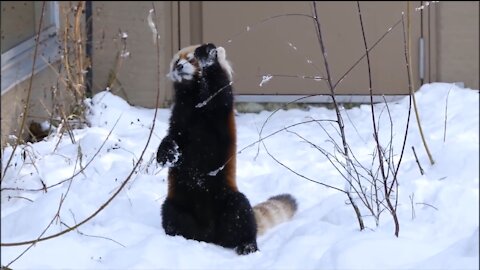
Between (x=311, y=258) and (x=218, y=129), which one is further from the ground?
(x=218, y=129)

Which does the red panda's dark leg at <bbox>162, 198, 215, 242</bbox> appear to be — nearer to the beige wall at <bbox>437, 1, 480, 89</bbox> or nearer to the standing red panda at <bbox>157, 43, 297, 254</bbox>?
the standing red panda at <bbox>157, 43, 297, 254</bbox>

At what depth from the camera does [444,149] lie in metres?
4.69

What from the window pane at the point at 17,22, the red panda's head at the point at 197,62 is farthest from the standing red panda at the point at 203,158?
the window pane at the point at 17,22

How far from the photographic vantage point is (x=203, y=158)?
3951 mm

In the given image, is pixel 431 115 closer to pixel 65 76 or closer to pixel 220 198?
pixel 220 198

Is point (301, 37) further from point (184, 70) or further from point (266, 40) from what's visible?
point (184, 70)

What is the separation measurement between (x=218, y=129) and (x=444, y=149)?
174 cm

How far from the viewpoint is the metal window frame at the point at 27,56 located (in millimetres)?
7366

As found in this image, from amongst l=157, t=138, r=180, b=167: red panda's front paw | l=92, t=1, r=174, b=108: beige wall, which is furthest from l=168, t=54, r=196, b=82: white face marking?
l=92, t=1, r=174, b=108: beige wall

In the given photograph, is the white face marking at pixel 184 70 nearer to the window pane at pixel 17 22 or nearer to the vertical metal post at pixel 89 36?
the vertical metal post at pixel 89 36

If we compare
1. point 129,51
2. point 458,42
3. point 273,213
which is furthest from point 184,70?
point 458,42

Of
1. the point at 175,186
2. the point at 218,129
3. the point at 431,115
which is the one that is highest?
the point at 218,129

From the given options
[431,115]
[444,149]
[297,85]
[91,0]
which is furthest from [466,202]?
[91,0]

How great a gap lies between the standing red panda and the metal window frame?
12.1 ft
